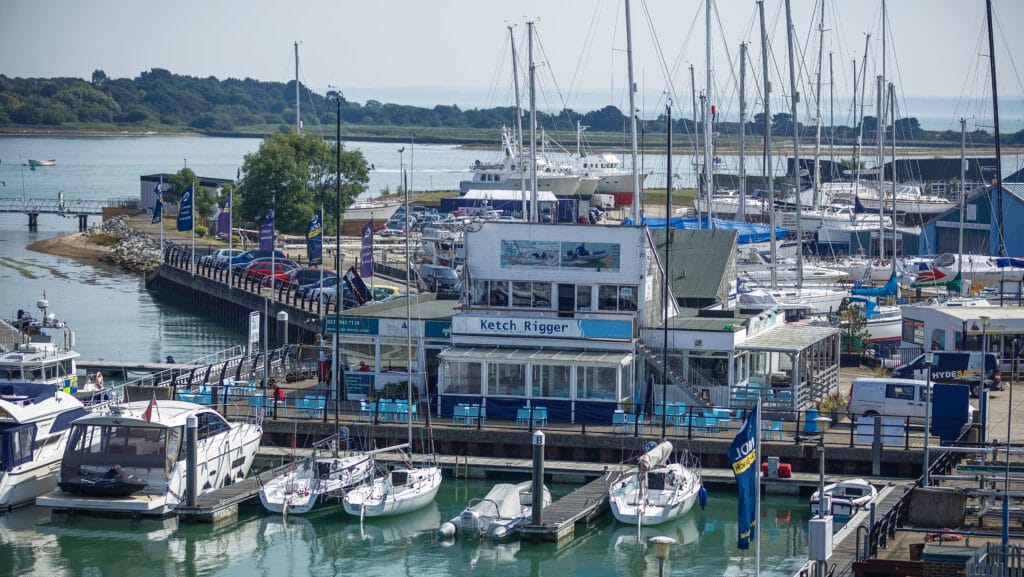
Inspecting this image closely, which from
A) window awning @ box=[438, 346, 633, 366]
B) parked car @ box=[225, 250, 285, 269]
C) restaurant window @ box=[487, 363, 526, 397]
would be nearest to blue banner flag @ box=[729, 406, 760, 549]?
window awning @ box=[438, 346, 633, 366]

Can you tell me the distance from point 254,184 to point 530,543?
65451 millimetres

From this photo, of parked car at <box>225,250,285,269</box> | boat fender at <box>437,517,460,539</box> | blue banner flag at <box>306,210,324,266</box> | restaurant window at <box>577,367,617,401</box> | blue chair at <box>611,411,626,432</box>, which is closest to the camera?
boat fender at <box>437,517,460,539</box>

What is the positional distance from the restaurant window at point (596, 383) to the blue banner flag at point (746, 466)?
1388cm

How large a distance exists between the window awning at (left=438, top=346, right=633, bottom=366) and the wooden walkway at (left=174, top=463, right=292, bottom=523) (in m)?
6.02

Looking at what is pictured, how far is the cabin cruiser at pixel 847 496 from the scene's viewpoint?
34.2 m

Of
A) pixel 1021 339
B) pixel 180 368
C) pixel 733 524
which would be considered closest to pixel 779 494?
pixel 733 524

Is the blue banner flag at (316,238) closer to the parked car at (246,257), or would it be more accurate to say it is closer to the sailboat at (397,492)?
the parked car at (246,257)

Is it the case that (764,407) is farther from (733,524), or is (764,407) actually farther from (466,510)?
(466,510)

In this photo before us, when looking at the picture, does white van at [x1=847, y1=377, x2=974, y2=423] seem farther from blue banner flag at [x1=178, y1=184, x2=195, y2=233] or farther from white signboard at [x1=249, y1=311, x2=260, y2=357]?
blue banner flag at [x1=178, y1=184, x2=195, y2=233]

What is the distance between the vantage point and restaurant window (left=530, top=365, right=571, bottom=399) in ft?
136

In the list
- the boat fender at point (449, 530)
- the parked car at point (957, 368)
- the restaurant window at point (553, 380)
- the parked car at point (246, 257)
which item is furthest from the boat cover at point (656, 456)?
the parked car at point (246, 257)

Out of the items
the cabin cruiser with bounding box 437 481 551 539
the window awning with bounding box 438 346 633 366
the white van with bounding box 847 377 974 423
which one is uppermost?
the window awning with bounding box 438 346 633 366

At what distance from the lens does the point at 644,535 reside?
117 feet

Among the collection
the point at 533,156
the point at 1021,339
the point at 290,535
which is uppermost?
the point at 533,156
